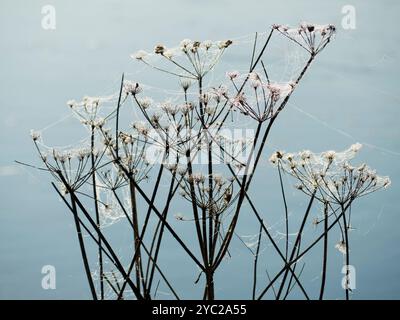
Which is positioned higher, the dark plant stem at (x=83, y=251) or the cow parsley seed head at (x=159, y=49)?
the cow parsley seed head at (x=159, y=49)

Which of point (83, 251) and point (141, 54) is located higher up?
point (141, 54)

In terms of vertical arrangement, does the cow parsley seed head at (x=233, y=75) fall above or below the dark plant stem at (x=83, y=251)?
above

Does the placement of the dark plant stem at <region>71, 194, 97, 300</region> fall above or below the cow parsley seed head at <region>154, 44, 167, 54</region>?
below

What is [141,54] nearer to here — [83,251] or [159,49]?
[159,49]

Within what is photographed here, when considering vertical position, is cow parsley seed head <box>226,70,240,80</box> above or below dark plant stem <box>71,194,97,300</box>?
above

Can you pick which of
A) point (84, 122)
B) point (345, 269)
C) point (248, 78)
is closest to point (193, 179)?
point (248, 78)

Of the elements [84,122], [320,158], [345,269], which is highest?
[84,122]

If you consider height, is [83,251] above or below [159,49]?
below

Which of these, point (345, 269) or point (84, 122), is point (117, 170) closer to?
point (84, 122)

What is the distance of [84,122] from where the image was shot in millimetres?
4641

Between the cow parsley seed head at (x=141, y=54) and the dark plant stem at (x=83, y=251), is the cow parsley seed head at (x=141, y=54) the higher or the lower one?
the higher one

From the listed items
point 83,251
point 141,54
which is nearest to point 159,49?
point 141,54
